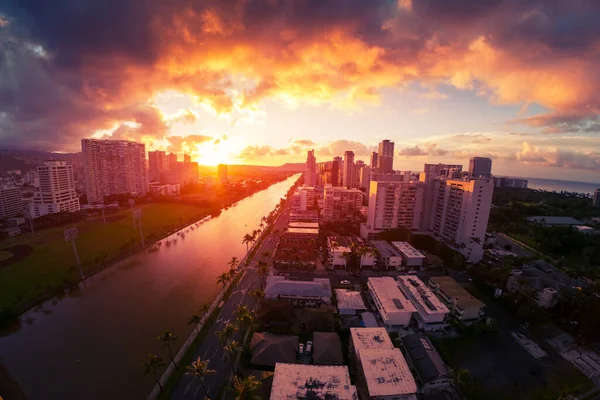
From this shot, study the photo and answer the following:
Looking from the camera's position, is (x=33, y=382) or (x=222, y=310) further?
(x=222, y=310)

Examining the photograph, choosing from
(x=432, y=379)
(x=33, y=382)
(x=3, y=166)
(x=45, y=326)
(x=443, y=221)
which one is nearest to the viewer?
(x=432, y=379)

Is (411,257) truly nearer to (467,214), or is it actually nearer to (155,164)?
(467,214)

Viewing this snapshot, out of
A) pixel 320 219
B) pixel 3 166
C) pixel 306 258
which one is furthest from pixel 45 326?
pixel 3 166

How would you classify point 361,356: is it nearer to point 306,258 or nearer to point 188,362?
point 188,362

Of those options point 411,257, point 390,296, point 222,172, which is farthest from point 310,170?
point 390,296

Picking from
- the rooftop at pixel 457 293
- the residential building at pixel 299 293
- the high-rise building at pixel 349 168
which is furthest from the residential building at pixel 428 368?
the high-rise building at pixel 349 168

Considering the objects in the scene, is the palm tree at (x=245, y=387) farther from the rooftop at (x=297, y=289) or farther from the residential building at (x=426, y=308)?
the residential building at (x=426, y=308)
